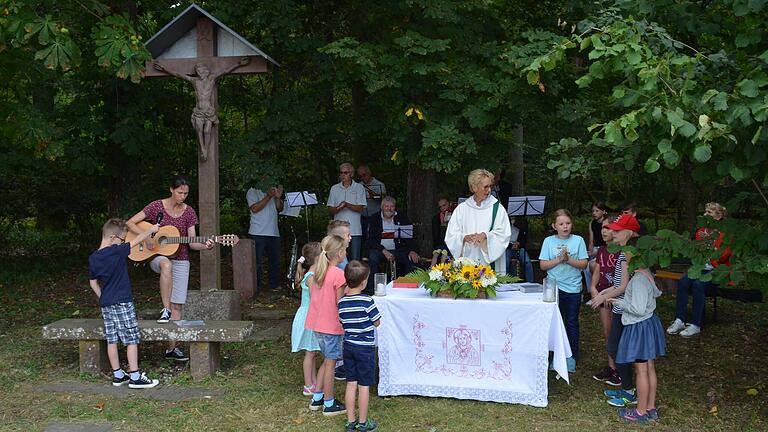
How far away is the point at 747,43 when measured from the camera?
5395 millimetres

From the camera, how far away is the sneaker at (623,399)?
644 cm

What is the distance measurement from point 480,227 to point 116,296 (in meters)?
3.40

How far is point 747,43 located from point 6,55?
811 cm

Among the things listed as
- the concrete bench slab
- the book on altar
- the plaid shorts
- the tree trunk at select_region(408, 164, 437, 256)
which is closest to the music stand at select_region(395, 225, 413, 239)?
the tree trunk at select_region(408, 164, 437, 256)

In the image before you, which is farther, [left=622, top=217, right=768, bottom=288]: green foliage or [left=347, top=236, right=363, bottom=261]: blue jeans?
[left=347, top=236, right=363, bottom=261]: blue jeans

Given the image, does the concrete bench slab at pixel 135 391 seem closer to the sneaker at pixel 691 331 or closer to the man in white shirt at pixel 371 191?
the man in white shirt at pixel 371 191

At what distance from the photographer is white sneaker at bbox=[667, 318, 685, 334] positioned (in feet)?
29.6

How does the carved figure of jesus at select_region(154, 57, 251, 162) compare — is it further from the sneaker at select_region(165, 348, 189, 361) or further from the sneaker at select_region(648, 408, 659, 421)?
the sneaker at select_region(648, 408, 659, 421)

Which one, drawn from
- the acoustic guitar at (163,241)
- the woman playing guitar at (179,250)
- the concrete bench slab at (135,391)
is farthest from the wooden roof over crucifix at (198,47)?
the concrete bench slab at (135,391)

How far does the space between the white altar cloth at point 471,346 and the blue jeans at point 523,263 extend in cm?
439

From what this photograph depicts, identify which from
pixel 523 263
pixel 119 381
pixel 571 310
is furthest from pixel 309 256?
pixel 523 263

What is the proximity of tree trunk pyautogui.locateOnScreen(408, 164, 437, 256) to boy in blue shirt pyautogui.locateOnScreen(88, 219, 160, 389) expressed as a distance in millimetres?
5810

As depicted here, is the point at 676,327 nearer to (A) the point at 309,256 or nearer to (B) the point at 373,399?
(B) the point at 373,399

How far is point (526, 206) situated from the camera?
35.9ft
